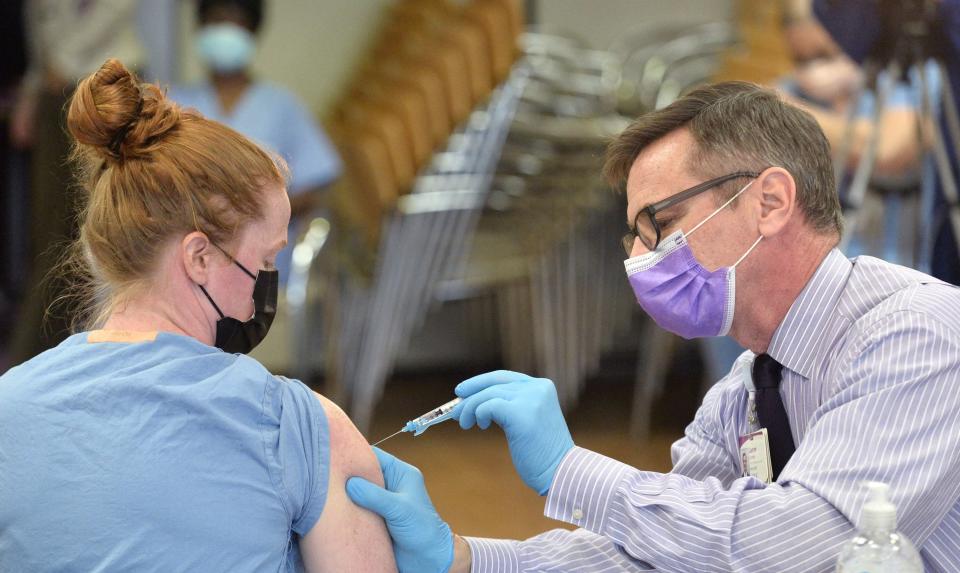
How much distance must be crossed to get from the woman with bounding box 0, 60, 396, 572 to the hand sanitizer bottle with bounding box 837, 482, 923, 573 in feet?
1.79

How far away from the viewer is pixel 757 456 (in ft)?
5.05

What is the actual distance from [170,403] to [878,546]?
2.32 feet

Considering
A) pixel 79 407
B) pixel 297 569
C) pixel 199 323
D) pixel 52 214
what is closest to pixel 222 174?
pixel 199 323

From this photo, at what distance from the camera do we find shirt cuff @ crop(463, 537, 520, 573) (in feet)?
5.12

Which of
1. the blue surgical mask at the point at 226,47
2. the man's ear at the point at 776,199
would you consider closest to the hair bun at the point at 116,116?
the man's ear at the point at 776,199

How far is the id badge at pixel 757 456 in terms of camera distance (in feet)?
4.95

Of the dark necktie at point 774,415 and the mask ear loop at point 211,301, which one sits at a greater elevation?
the mask ear loop at point 211,301

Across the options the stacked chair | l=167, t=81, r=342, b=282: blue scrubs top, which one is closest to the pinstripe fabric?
the stacked chair

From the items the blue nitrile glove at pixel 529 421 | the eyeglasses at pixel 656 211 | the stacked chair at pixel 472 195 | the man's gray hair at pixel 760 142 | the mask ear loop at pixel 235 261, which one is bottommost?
the stacked chair at pixel 472 195

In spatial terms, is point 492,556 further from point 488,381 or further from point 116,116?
point 116,116

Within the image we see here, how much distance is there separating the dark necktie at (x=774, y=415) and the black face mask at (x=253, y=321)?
61 centimetres

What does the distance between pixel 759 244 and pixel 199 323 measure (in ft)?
2.21

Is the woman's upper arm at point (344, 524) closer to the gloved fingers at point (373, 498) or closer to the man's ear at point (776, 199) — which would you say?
the gloved fingers at point (373, 498)

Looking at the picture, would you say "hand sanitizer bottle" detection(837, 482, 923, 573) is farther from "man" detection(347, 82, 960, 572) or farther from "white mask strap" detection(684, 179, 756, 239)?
"white mask strap" detection(684, 179, 756, 239)
